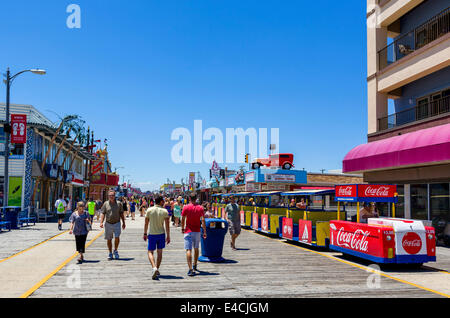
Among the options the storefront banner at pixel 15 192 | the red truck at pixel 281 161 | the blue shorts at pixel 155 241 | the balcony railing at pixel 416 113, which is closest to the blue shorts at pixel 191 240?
the blue shorts at pixel 155 241

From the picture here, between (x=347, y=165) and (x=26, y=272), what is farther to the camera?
(x=347, y=165)

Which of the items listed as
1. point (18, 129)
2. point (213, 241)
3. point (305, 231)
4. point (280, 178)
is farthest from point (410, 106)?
point (18, 129)

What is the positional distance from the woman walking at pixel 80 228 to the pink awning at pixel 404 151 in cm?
1303

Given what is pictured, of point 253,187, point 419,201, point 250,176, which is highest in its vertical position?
point 250,176

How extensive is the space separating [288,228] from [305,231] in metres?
1.94

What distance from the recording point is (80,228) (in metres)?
11.4

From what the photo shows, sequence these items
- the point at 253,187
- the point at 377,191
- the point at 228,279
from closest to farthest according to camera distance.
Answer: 1. the point at 228,279
2. the point at 377,191
3. the point at 253,187

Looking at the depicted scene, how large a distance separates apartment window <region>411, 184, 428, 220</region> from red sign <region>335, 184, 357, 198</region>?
857 cm

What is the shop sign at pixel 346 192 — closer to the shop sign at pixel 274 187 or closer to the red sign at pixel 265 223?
the red sign at pixel 265 223

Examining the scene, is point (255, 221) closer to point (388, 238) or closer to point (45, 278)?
point (388, 238)

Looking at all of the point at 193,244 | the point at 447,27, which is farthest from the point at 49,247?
the point at 447,27

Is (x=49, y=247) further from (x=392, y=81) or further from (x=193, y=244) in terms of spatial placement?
(x=392, y=81)

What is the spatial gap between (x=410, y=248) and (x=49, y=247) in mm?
11930

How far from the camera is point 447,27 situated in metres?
19.5
